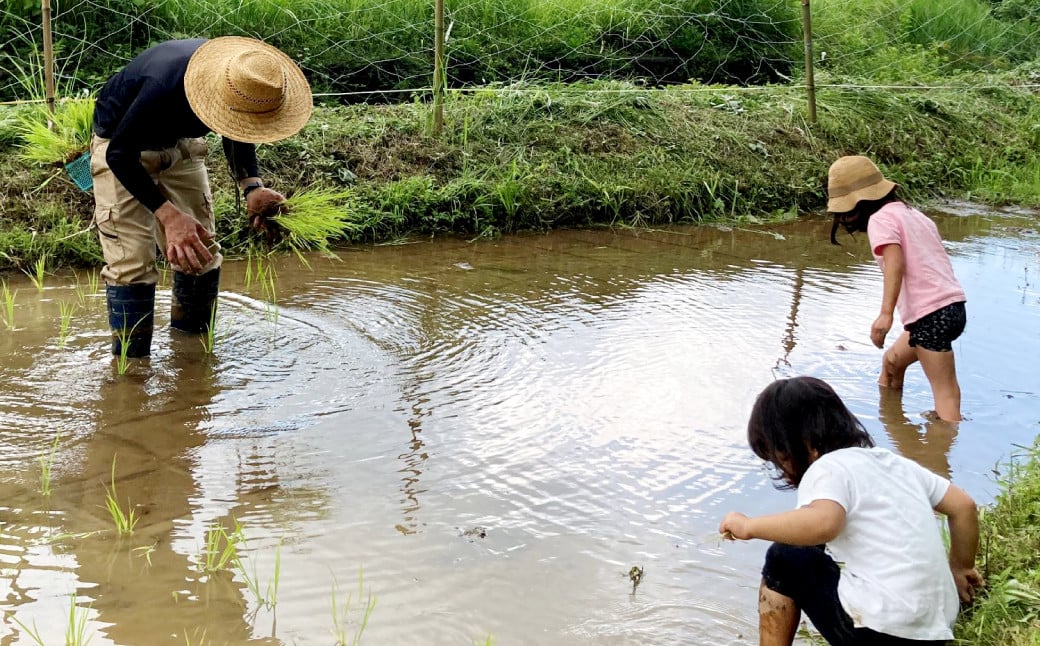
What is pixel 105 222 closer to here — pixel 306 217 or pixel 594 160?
pixel 306 217

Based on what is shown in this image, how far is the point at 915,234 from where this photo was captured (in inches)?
156

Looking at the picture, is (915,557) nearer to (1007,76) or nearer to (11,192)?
(11,192)

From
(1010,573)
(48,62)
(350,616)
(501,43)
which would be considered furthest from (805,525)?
(501,43)

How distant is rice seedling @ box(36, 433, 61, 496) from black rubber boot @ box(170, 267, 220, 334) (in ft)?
3.81

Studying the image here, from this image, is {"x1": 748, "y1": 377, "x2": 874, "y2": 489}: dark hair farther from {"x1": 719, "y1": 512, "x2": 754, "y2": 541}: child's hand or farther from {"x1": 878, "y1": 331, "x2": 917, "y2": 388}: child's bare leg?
{"x1": 878, "y1": 331, "x2": 917, "y2": 388}: child's bare leg

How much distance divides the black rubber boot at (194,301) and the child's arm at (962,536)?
3.36m

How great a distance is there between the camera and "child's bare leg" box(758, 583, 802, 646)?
2.33m

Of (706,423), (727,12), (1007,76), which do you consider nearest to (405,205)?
(706,423)

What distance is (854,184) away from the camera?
157 inches

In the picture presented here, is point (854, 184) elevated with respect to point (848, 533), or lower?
elevated

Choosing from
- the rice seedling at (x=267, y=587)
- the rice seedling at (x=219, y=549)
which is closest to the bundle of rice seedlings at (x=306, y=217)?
the rice seedling at (x=219, y=549)

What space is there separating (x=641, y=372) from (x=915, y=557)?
240cm

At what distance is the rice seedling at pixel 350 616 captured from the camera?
99.2 inches

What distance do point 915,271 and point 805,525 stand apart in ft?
7.09
